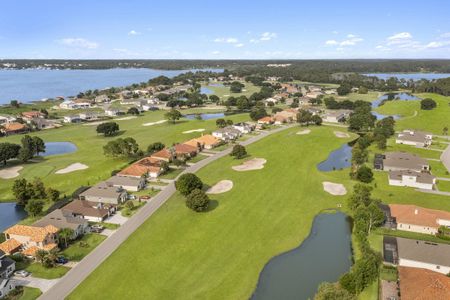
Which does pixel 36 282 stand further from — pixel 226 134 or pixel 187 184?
pixel 226 134

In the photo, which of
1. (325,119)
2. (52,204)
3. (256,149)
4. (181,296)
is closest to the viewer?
(181,296)

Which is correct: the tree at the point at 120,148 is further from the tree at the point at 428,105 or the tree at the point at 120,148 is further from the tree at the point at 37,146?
the tree at the point at 428,105

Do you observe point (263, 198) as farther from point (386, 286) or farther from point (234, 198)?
point (386, 286)

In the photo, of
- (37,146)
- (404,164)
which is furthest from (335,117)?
(37,146)

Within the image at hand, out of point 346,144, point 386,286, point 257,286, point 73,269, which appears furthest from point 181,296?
point 346,144

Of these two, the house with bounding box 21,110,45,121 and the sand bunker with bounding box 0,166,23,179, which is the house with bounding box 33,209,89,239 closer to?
the sand bunker with bounding box 0,166,23,179

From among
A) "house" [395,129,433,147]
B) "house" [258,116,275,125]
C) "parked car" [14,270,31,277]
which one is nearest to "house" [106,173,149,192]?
"parked car" [14,270,31,277]

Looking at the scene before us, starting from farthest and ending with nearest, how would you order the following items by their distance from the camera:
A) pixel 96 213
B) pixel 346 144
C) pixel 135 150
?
pixel 346 144 < pixel 135 150 < pixel 96 213
